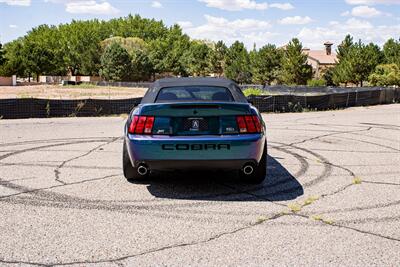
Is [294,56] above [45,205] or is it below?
above

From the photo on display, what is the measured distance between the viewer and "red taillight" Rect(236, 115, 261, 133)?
552 cm

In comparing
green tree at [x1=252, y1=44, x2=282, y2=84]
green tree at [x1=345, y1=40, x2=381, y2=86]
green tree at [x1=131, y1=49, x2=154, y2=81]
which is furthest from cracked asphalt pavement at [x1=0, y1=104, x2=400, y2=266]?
green tree at [x1=131, y1=49, x2=154, y2=81]

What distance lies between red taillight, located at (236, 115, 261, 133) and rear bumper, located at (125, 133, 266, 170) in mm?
102

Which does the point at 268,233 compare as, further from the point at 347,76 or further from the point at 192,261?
the point at 347,76

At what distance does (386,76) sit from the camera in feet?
191

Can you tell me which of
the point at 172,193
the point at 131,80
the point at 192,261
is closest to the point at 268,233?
the point at 192,261

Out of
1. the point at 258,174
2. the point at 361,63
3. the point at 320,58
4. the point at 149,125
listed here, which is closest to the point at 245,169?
the point at 258,174

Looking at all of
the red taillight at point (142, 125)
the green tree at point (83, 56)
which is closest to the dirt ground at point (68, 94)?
the red taillight at point (142, 125)

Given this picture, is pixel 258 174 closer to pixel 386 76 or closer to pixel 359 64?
pixel 386 76

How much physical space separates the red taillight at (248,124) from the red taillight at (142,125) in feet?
3.48

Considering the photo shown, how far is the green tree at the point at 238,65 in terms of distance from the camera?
288ft

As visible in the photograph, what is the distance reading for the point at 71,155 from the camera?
8.43 metres

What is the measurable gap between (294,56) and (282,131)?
62.8 meters

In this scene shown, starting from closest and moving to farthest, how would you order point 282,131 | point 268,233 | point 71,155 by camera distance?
point 268,233 < point 71,155 < point 282,131
